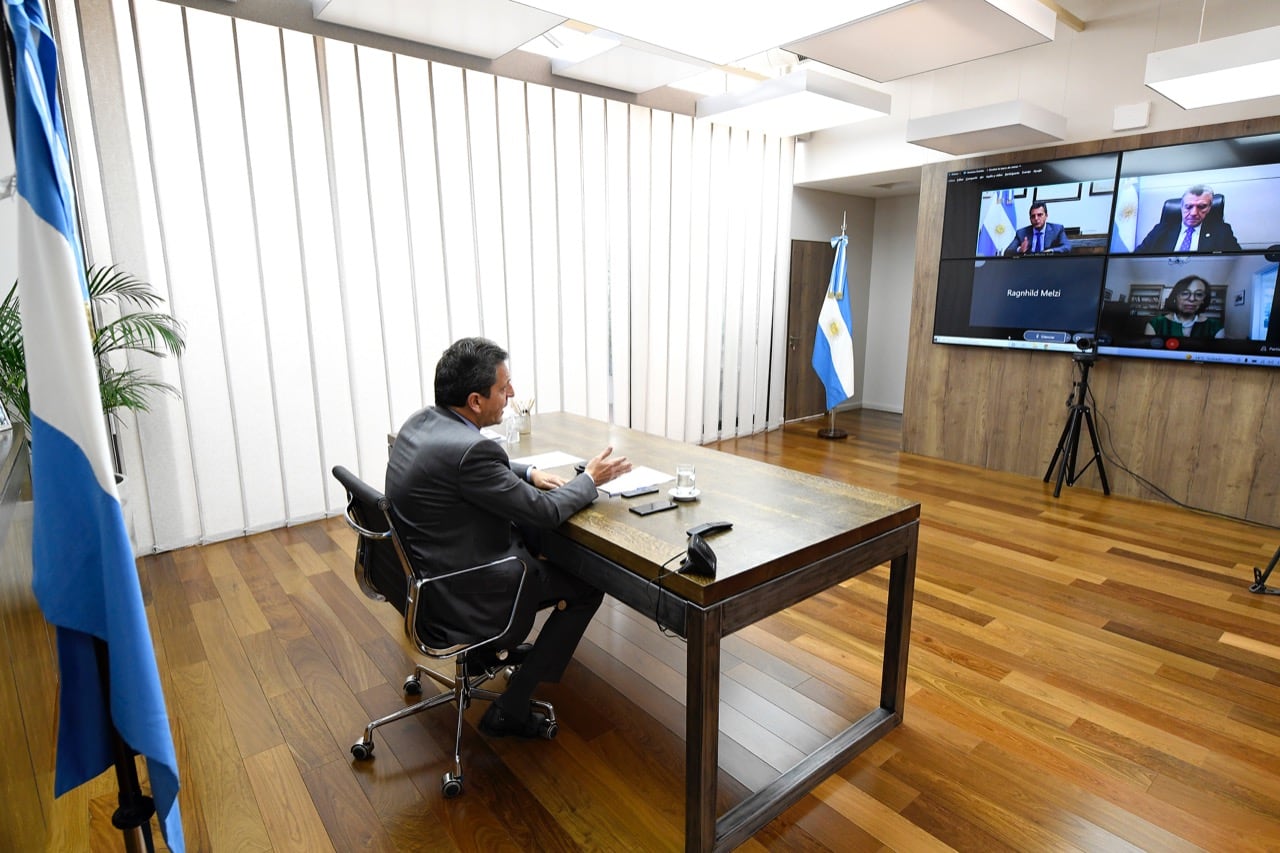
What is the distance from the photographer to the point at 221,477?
4.18 m

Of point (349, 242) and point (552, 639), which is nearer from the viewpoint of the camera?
point (552, 639)

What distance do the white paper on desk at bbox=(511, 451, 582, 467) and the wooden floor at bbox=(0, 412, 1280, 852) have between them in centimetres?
80

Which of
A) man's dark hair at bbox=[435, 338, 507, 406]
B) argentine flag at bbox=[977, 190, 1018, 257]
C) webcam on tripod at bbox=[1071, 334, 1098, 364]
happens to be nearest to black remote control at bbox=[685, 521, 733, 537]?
man's dark hair at bbox=[435, 338, 507, 406]

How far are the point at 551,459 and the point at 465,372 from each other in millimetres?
896

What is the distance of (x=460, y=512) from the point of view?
211 cm

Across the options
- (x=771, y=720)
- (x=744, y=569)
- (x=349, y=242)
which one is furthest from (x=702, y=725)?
(x=349, y=242)

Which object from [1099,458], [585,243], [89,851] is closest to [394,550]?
[89,851]

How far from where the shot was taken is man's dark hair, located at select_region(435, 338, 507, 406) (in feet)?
7.21

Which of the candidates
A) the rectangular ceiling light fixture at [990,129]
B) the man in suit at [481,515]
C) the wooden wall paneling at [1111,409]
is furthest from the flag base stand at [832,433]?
the man in suit at [481,515]

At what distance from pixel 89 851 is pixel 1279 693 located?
406 cm

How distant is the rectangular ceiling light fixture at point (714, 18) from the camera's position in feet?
8.80

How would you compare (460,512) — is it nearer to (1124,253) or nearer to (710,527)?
(710,527)

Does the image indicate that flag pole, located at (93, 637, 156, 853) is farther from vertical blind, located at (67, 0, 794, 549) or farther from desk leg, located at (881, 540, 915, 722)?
vertical blind, located at (67, 0, 794, 549)

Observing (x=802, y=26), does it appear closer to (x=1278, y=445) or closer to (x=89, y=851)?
(x=89, y=851)
